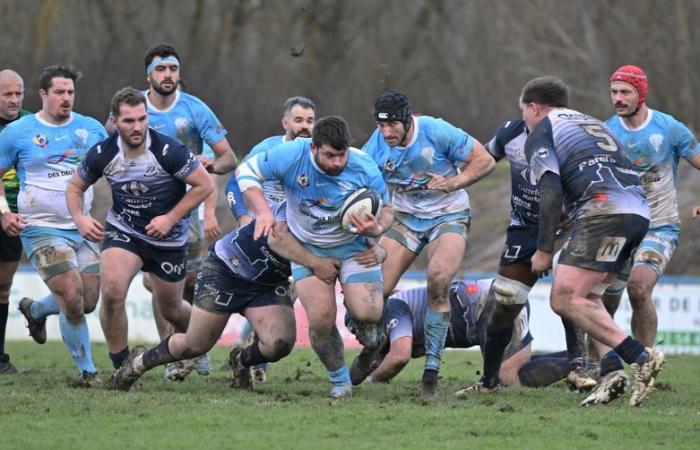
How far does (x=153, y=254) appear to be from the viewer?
10320mm

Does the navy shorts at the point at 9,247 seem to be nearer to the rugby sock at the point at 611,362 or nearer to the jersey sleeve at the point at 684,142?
the rugby sock at the point at 611,362

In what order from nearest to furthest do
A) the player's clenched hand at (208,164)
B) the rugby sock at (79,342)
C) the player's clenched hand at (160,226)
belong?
the player's clenched hand at (160,226) → the rugby sock at (79,342) → the player's clenched hand at (208,164)

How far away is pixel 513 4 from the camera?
3616cm

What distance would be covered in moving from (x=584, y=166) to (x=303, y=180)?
1.93 m

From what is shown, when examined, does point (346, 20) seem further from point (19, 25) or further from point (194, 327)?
point (194, 327)

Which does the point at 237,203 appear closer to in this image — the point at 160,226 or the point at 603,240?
the point at 160,226

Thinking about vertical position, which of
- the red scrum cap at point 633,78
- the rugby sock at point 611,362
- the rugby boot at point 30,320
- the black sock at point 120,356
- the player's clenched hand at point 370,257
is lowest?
the black sock at point 120,356

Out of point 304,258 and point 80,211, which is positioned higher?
point 80,211

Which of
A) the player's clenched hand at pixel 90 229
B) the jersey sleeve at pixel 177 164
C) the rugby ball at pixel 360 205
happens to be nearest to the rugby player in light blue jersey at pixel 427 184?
the rugby ball at pixel 360 205

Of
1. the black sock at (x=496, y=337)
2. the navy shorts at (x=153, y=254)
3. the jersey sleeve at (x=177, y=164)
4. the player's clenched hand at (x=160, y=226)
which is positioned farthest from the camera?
the navy shorts at (x=153, y=254)

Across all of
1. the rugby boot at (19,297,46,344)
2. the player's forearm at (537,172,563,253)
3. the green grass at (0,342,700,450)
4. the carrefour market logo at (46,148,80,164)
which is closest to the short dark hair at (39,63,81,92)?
the carrefour market logo at (46,148,80,164)

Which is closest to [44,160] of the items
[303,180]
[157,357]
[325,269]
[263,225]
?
[157,357]

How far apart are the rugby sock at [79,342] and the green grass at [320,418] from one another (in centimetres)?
23

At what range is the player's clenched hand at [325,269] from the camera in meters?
9.41
